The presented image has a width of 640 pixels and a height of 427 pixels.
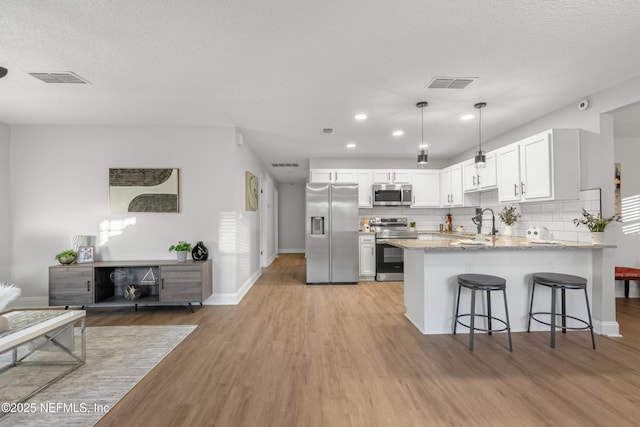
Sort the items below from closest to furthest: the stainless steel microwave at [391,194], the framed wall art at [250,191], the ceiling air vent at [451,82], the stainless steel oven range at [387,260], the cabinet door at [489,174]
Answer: the ceiling air vent at [451,82] < the cabinet door at [489,174] < the framed wall art at [250,191] < the stainless steel oven range at [387,260] < the stainless steel microwave at [391,194]

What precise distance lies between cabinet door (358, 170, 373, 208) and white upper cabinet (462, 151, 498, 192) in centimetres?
175

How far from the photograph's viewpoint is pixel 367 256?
5617mm

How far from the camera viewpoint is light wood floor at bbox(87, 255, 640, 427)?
177 centimetres

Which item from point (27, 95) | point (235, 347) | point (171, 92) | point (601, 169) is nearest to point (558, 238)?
point (601, 169)

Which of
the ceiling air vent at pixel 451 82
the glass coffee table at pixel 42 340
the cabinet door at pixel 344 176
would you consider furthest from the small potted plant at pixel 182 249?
the ceiling air vent at pixel 451 82

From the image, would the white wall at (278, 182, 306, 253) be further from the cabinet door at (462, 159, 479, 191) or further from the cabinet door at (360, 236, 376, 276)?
the cabinet door at (462, 159, 479, 191)

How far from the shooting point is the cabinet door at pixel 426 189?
231 inches

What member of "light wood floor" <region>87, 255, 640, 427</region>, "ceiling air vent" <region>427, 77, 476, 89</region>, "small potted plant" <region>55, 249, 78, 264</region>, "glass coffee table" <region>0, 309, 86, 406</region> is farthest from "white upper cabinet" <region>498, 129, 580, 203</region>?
"small potted plant" <region>55, 249, 78, 264</region>

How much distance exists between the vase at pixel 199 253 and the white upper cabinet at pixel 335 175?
8.83 ft

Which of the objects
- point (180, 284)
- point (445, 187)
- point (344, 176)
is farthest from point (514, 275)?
point (180, 284)

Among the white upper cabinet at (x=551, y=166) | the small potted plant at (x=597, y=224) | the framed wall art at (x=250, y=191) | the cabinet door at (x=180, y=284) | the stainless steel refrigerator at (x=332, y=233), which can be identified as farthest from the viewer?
the stainless steel refrigerator at (x=332, y=233)

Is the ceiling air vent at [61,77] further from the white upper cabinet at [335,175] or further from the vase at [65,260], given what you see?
the white upper cabinet at [335,175]

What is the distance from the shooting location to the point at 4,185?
12.7 feet

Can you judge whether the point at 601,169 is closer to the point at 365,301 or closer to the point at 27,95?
the point at 365,301
